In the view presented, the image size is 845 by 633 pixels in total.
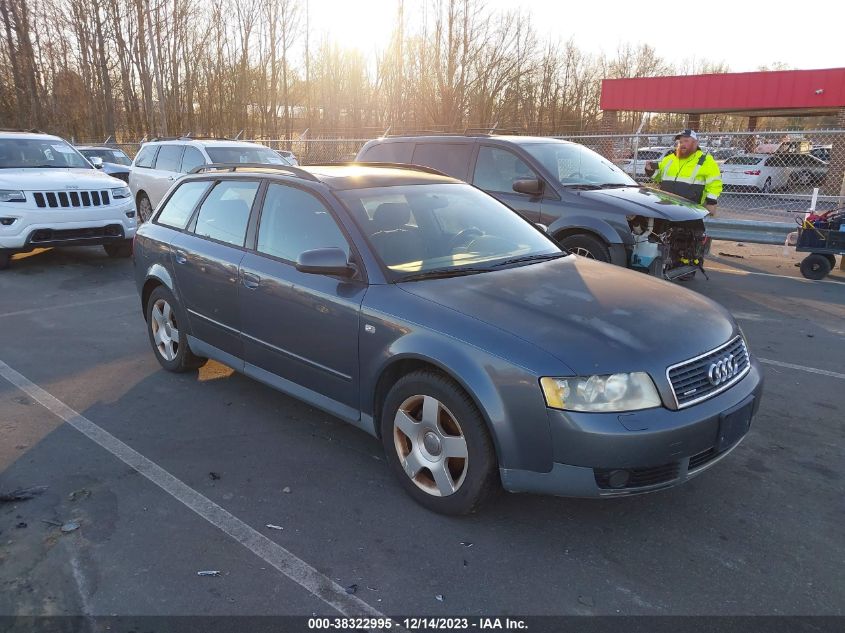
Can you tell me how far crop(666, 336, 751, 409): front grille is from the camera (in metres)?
2.80

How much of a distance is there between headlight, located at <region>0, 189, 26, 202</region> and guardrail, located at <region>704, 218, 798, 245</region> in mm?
10120

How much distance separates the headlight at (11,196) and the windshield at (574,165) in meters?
6.82

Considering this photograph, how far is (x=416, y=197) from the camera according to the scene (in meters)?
4.11

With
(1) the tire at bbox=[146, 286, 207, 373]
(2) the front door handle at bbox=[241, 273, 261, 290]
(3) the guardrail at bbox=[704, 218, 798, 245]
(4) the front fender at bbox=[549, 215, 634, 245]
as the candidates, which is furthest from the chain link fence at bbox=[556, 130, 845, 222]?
(2) the front door handle at bbox=[241, 273, 261, 290]

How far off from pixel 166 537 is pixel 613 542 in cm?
209

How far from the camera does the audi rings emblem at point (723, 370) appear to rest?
296cm

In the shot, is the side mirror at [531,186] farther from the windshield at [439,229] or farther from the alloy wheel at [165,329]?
the alloy wheel at [165,329]

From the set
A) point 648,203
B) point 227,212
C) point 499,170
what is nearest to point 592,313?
point 227,212

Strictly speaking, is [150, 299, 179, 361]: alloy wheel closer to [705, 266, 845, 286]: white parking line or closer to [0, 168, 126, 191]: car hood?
[0, 168, 126, 191]: car hood

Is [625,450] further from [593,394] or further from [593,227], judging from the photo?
[593,227]

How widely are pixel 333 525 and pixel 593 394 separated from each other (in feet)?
4.61

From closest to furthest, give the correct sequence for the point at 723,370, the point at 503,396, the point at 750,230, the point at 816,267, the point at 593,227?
the point at 503,396, the point at 723,370, the point at 593,227, the point at 816,267, the point at 750,230

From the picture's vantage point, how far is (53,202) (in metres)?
8.93

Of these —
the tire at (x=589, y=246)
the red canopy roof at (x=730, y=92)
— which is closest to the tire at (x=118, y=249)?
the tire at (x=589, y=246)
